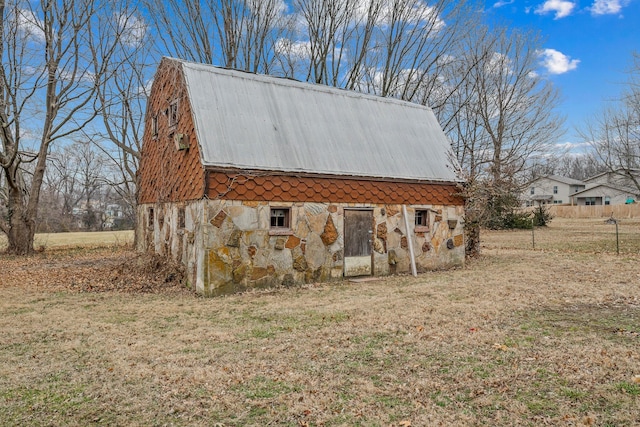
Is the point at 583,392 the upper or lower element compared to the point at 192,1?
lower

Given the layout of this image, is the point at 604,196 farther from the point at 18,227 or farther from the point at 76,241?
the point at 18,227

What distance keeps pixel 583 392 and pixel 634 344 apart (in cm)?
203

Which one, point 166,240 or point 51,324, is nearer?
point 51,324

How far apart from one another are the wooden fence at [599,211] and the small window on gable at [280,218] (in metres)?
44.5

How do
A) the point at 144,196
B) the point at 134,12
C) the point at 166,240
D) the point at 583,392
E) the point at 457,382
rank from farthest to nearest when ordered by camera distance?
the point at 134,12, the point at 144,196, the point at 166,240, the point at 457,382, the point at 583,392

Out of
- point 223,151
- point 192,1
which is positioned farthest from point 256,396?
point 192,1

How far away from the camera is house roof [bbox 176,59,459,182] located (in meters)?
10.6

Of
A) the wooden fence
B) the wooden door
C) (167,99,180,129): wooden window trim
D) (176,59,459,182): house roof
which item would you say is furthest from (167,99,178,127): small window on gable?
the wooden fence

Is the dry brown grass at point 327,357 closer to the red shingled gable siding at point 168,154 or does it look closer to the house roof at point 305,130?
the red shingled gable siding at point 168,154

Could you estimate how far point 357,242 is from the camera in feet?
39.7

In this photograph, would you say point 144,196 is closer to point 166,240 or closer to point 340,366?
point 166,240

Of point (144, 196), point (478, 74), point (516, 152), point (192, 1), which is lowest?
point (144, 196)

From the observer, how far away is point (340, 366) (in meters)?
5.30

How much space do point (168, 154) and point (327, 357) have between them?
28.5ft
